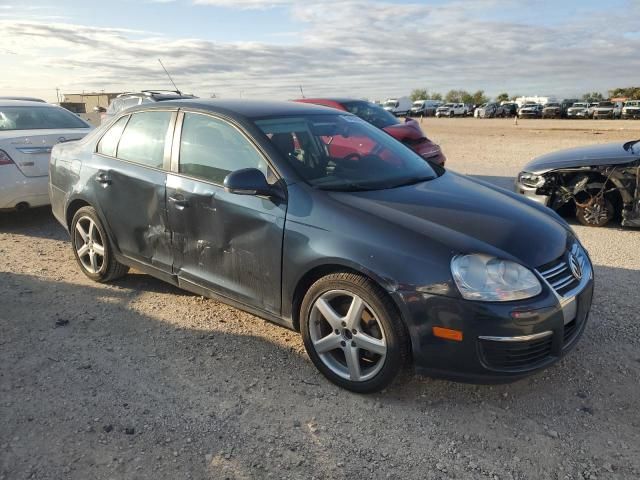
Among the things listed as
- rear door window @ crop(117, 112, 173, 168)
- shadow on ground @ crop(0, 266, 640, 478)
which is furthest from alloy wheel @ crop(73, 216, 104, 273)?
shadow on ground @ crop(0, 266, 640, 478)

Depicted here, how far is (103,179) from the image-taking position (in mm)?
4578

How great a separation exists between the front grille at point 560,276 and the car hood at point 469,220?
0.12 feet

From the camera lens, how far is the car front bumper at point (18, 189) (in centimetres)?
640

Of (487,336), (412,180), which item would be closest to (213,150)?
(412,180)

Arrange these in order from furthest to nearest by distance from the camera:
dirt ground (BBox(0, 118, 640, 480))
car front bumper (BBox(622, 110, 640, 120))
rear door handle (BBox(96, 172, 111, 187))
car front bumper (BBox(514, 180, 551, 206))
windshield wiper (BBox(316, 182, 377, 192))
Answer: car front bumper (BBox(622, 110, 640, 120)) → car front bumper (BBox(514, 180, 551, 206)) → rear door handle (BBox(96, 172, 111, 187)) → windshield wiper (BBox(316, 182, 377, 192)) → dirt ground (BBox(0, 118, 640, 480))

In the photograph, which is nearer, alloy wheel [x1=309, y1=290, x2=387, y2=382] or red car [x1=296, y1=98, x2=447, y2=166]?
→ alloy wheel [x1=309, y1=290, x2=387, y2=382]

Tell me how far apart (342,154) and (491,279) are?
1.54 meters

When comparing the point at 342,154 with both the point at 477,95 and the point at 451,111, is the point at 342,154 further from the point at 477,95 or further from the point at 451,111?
the point at 477,95

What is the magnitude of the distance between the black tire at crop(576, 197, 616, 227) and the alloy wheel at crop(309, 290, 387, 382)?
4.88 m

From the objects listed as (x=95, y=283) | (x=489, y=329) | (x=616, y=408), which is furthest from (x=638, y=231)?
(x=95, y=283)

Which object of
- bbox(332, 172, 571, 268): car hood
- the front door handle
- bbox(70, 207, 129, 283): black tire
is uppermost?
bbox(332, 172, 571, 268): car hood

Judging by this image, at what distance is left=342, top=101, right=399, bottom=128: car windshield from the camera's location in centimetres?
983

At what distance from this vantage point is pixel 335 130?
4.30 meters

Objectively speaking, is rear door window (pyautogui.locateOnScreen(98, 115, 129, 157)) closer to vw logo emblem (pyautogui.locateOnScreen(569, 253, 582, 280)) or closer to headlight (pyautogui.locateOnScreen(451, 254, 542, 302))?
headlight (pyautogui.locateOnScreen(451, 254, 542, 302))
